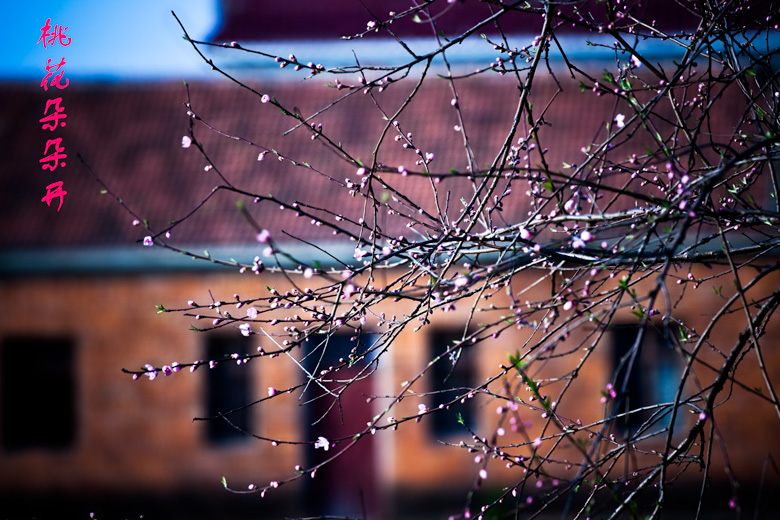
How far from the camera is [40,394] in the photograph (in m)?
9.31

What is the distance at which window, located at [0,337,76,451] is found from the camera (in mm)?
9273

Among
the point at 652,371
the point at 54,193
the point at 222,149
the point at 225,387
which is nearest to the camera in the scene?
the point at 652,371

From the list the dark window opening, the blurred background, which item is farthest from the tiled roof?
the dark window opening

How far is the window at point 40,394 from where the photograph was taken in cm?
927

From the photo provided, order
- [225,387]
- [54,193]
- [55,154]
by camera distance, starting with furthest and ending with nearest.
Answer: [55,154], [54,193], [225,387]

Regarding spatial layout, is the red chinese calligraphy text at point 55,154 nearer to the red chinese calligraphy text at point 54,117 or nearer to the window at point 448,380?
the red chinese calligraphy text at point 54,117

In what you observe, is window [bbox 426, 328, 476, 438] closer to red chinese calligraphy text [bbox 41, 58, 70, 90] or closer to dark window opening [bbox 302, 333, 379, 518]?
dark window opening [bbox 302, 333, 379, 518]

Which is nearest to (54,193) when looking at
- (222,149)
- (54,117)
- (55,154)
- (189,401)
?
(55,154)

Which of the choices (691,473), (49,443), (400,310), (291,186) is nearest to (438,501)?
(400,310)

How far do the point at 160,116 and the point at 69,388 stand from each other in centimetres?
444

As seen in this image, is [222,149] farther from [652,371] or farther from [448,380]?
[652,371]

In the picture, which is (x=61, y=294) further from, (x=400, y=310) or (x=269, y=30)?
(x=269, y=30)

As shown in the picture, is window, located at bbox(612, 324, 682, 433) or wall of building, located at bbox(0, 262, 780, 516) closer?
wall of building, located at bbox(0, 262, 780, 516)

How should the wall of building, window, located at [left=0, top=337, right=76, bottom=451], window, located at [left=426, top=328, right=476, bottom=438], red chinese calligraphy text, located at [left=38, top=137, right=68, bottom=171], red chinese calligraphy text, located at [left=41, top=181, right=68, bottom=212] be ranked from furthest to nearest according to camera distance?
red chinese calligraphy text, located at [left=38, top=137, right=68, bottom=171] → red chinese calligraphy text, located at [left=41, top=181, right=68, bottom=212] → window, located at [left=0, top=337, right=76, bottom=451] → window, located at [left=426, top=328, right=476, bottom=438] → the wall of building
